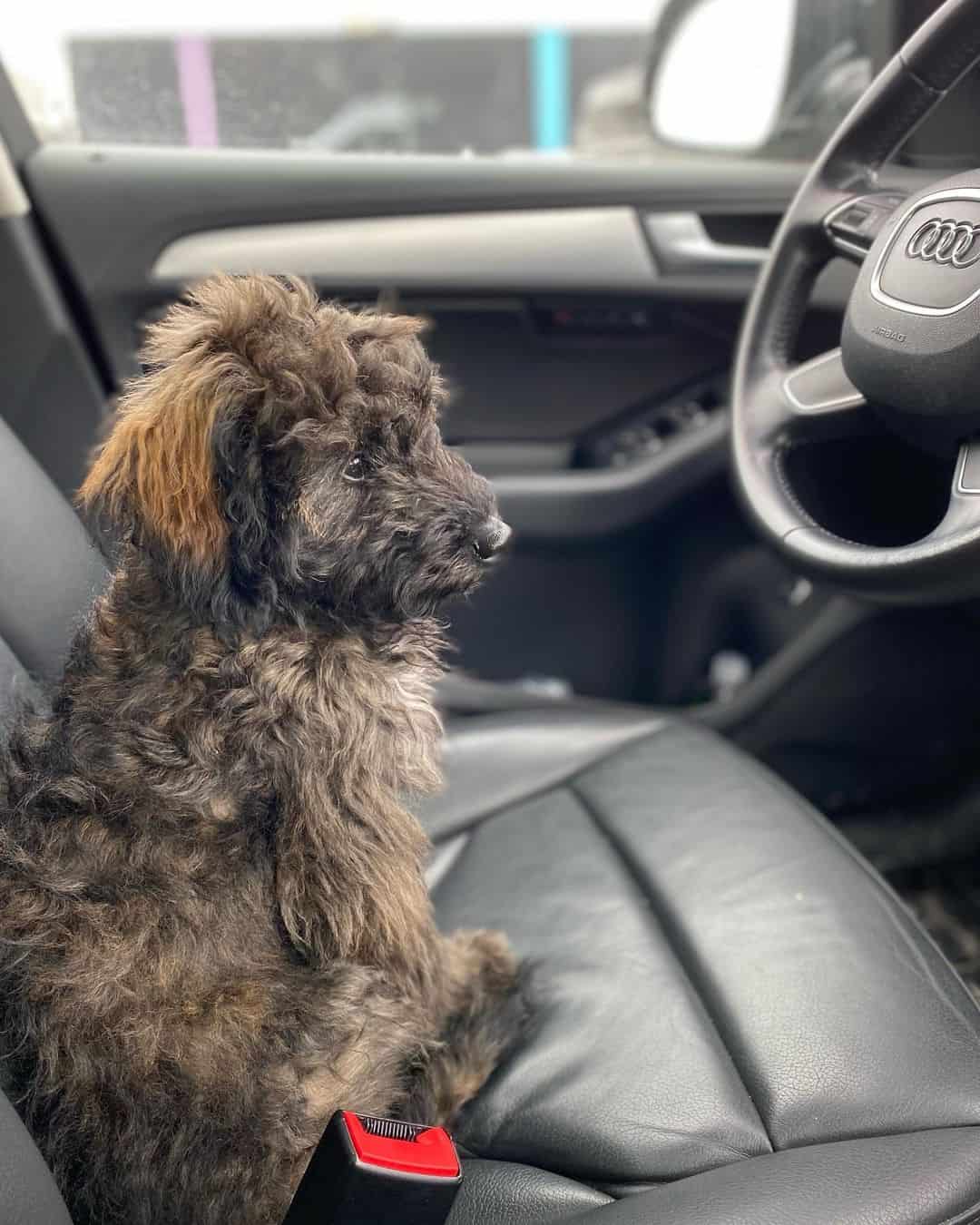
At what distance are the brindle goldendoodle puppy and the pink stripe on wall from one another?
4.63 feet

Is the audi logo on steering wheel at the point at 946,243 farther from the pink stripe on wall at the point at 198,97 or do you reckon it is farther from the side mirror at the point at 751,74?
the pink stripe on wall at the point at 198,97

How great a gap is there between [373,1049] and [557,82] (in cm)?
743

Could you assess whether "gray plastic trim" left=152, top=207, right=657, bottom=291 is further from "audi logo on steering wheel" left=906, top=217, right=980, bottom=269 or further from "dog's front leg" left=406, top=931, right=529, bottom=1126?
"dog's front leg" left=406, top=931, right=529, bottom=1126

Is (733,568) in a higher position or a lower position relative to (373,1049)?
lower

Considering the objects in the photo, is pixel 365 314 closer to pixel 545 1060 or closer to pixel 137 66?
pixel 545 1060

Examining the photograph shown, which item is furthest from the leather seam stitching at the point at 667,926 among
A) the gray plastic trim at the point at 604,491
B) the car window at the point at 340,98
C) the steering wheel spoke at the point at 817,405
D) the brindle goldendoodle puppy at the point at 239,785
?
the car window at the point at 340,98

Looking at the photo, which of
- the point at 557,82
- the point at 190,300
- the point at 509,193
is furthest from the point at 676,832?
the point at 557,82

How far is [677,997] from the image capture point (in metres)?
1.64

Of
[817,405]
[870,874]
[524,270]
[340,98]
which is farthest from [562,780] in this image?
[340,98]

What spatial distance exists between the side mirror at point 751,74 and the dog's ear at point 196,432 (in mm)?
1792

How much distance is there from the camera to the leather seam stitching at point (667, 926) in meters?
1.47

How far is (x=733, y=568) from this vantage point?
10.0 feet

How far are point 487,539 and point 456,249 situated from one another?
148 cm

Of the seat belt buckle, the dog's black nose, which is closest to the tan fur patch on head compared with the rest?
the dog's black nose
